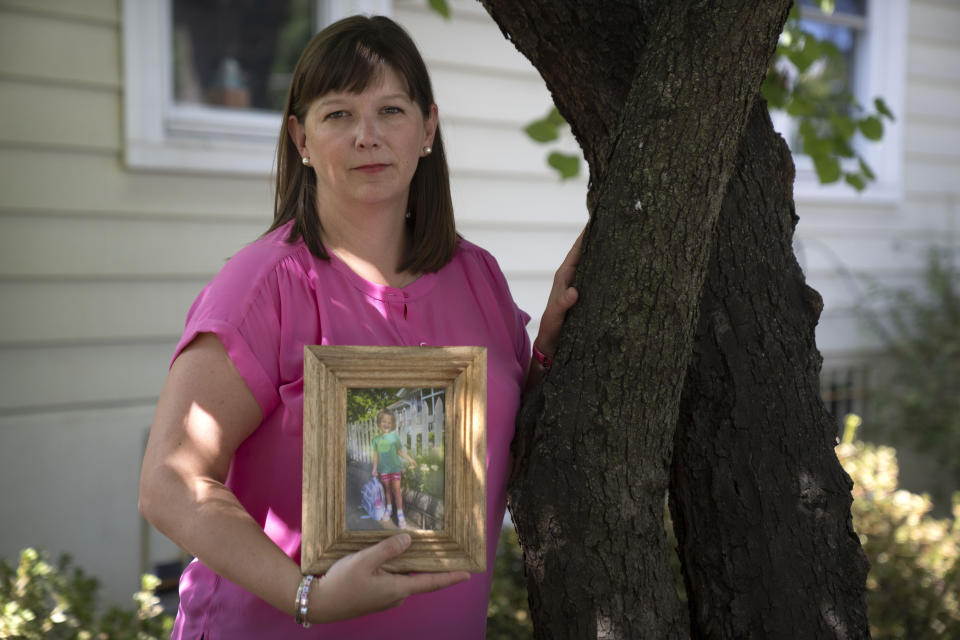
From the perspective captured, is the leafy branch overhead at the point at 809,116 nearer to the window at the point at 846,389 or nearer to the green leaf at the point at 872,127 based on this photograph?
the green leaf at the point at 872,127

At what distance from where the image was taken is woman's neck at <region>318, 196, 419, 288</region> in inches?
70.7

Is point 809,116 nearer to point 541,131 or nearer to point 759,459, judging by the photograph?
point 541,131

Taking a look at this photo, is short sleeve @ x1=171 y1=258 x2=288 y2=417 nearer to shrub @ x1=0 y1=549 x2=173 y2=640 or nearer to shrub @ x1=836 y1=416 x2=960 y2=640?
shrub @ x1=0 y1=549 x2=173 y2=640

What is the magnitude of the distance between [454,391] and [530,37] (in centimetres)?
84

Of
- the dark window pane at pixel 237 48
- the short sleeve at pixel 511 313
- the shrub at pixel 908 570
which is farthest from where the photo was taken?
the dark window pane at pixel 237 48

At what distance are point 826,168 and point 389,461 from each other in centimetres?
256

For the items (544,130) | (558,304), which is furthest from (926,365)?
(558,304)

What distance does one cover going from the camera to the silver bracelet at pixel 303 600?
138cm

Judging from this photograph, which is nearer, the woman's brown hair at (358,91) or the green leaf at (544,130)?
the woman's brown hair at (358,91)

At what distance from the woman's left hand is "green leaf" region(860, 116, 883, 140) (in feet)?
6.58

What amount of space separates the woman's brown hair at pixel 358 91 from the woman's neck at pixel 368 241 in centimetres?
3

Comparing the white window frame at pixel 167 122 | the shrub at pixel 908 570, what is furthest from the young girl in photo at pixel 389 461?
the white window frame at pixel 167 122

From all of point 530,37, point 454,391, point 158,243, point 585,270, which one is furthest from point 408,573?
point 158,243

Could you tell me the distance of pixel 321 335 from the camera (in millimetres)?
1636
